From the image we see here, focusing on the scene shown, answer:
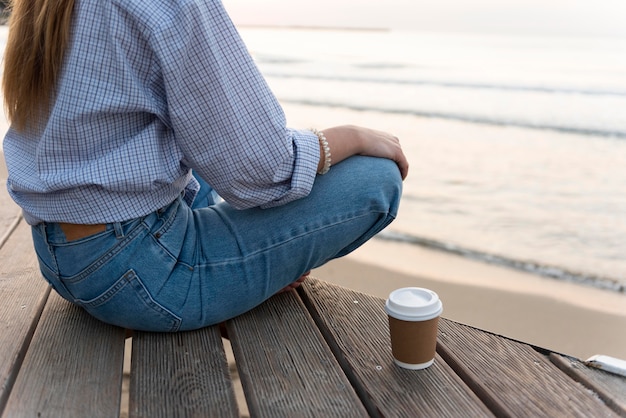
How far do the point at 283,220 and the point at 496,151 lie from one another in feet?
15.3

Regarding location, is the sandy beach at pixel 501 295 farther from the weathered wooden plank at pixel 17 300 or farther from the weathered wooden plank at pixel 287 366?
the weathered wooden plank at pixel 287 366

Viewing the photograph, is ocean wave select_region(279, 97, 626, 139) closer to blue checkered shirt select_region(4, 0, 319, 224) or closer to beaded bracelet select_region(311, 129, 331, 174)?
beaded bracelet select_region(311, 129, 331, 174)

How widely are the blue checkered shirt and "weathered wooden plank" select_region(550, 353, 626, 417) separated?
0.79 meters

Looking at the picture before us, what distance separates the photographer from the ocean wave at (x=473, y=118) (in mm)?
6688

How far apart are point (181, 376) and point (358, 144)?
0.71 m

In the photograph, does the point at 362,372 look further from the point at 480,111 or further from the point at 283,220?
the point at 480,111

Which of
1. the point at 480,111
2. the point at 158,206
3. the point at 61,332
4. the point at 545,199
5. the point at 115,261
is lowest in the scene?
the point at 480,111

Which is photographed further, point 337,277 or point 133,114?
point 337,277

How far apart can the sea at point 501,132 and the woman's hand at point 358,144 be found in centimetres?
192

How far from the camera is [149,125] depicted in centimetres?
141

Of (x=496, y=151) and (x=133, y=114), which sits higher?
(x=133, y=114)

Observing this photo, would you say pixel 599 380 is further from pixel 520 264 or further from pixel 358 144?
pixel 520 264

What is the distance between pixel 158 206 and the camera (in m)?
1.51

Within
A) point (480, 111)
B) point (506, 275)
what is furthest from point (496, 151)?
point (506, 275)
